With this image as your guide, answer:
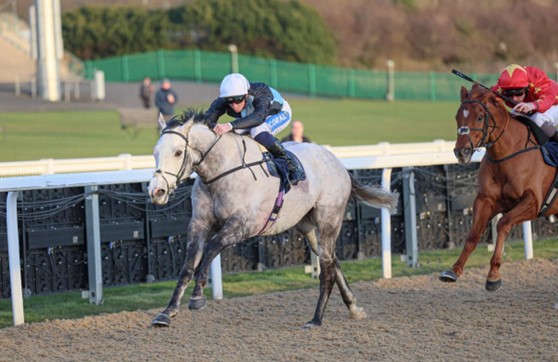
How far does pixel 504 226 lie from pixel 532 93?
51.5 inches

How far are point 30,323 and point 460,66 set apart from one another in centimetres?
4643

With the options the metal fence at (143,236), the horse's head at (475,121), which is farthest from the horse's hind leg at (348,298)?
the metal fence at (143,236)

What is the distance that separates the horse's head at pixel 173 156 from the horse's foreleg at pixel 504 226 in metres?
2.56

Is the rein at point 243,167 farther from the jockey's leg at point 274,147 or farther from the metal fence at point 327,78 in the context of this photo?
the metal fence at point 327,78

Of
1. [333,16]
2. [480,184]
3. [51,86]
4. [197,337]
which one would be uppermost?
[333,16]

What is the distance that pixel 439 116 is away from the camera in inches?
1270

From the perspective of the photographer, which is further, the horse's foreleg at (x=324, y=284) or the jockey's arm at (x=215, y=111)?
the horse's foreleg at (x=324, y=284)

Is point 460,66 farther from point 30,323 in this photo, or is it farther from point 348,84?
point 30,323

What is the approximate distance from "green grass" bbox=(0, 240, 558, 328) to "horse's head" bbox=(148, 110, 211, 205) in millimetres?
2365

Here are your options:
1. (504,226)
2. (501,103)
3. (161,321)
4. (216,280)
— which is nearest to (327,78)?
(216,280)

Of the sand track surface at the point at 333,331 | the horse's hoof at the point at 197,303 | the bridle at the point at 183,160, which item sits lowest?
the sand track surface at the point at 333,331

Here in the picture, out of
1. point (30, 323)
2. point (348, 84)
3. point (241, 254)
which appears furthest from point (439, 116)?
point (30, 323)

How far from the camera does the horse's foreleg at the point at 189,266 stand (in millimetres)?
Result: 6984

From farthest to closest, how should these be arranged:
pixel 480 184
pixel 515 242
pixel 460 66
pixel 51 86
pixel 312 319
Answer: pixel 460 66
pixel 51 86
pixel 515 242
pixel 480 184
pixel 312 319
